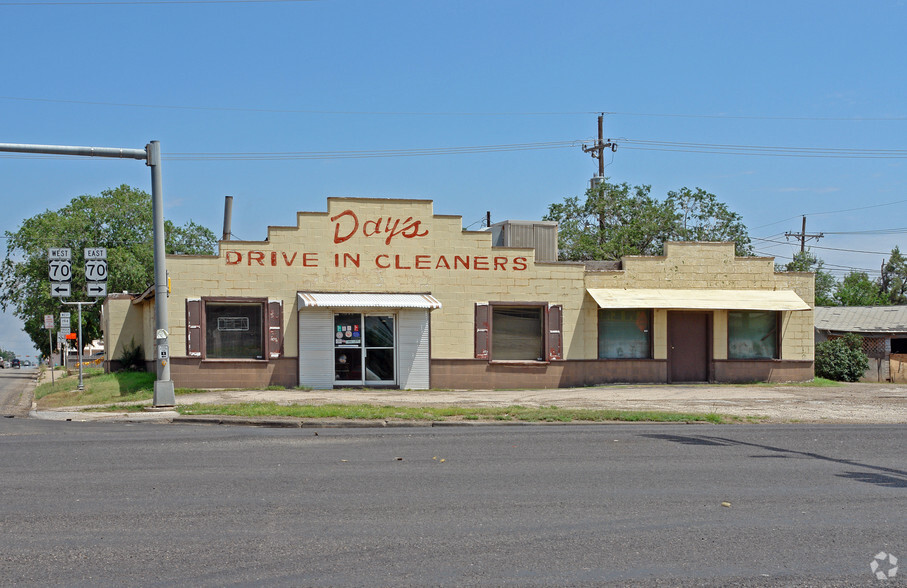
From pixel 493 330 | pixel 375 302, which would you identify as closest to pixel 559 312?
pixel 493 330

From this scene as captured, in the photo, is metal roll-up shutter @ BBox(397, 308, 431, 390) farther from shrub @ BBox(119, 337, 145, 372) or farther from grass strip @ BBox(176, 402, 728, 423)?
shrub @ BBox(119, 337, 145, 372)

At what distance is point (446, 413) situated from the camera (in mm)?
16438

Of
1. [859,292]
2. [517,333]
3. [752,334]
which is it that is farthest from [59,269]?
[859,292]

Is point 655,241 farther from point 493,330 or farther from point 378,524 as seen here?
point 378,524

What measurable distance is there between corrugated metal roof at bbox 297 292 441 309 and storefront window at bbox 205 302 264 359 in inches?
59.9

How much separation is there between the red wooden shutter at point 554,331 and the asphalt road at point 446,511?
1146cm

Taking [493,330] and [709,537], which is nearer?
[709,537]

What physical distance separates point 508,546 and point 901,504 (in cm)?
433

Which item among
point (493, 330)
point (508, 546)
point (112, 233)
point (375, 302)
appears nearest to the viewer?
point (508, 546)

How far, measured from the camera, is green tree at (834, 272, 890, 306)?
61.0m

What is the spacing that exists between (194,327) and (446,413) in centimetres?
909

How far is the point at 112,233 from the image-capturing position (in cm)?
5728

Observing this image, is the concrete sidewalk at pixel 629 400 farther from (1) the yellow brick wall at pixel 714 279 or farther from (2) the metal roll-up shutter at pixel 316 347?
(1) the yellow brick wall at pixel 714 279

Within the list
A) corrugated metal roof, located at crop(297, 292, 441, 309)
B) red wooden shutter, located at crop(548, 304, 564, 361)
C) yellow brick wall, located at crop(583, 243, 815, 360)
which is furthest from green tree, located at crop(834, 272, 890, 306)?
corrugated metal roof, located at crop(297, 292, 441, 309)
